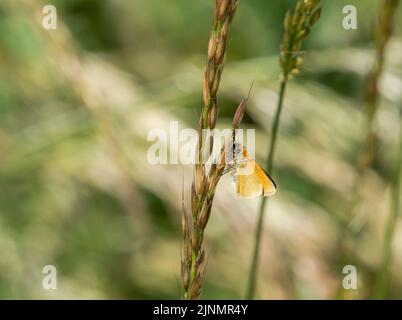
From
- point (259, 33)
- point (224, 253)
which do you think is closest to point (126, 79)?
point (259, 33)

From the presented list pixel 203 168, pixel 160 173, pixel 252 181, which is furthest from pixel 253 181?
pixel 160 173

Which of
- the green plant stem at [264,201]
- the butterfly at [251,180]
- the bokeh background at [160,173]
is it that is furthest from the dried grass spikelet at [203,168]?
the bokeh background at [160,173]

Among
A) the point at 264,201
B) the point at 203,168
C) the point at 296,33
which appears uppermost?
the point at 296,33

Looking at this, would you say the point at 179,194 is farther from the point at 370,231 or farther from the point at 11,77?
the point at 11,77

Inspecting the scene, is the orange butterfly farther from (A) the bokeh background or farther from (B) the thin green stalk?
(A) the bokeh background

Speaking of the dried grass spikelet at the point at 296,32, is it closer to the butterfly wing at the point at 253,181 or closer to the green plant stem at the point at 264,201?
the green plant stem at the point at 264,201

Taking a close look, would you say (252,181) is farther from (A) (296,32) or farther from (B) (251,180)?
(A) (296,32)

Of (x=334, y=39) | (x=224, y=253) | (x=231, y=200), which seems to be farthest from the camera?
(x=334, y=39)
